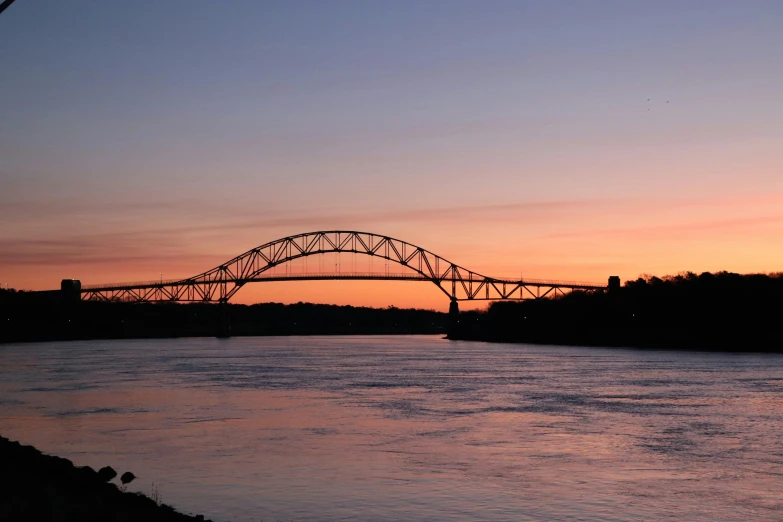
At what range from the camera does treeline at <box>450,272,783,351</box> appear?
91750 mm

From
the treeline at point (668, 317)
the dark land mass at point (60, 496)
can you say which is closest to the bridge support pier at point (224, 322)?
the treeline at point (668, 317)

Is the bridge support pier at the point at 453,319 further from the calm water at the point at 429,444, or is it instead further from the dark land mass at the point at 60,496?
the dark land mass at the point at 60,496

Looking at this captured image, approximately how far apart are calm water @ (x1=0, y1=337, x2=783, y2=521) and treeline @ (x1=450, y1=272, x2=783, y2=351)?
51643mm

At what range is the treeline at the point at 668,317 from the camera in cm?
9175

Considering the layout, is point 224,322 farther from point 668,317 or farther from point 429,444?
point 429,444

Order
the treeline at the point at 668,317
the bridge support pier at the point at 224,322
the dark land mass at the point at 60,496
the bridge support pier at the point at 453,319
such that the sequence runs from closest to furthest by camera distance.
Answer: the dark land mass at the point at 60,496, the treeline at the point at 668,317, the bridge support pier at the point at 453,319, the bridge support pier at the point at 224,322

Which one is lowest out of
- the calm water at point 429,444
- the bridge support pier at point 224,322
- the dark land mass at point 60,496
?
the calm water at point 429,444

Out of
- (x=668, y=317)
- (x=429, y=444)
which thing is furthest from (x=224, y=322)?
(x=429, y=444)

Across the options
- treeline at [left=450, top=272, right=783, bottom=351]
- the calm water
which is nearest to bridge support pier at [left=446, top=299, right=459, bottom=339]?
treeline at [left=450, top=272, right=783, bottom=351]

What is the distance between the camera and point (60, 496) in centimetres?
1216

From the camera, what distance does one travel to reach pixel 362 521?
14141 mm

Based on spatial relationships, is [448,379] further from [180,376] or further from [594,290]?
[594,290]

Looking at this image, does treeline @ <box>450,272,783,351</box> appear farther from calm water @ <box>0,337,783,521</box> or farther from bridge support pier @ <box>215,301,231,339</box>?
calm water @ <box>0,337,783,521</box>

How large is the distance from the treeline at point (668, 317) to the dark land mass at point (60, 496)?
257 feet
